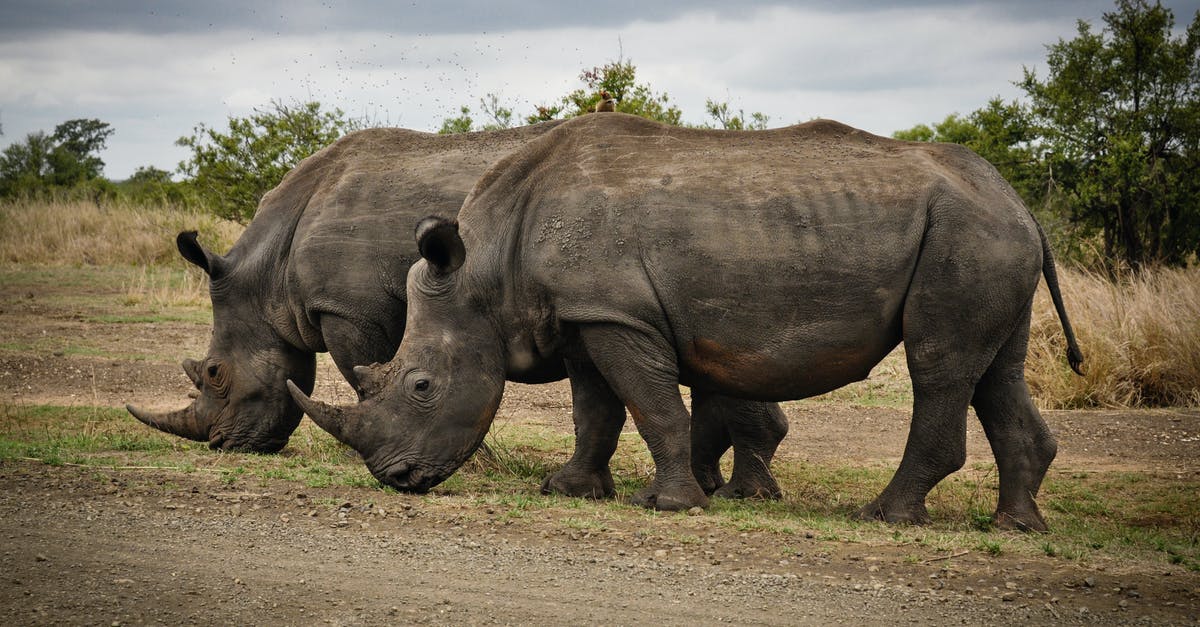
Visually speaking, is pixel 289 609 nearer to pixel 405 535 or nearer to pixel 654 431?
pixel 405 535

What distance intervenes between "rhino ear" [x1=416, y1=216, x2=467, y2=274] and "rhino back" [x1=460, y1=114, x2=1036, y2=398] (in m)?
0.24

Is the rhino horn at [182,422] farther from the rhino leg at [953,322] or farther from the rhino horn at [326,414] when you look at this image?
the rhino leg at [953,322]

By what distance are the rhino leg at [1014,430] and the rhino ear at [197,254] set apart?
5.50m

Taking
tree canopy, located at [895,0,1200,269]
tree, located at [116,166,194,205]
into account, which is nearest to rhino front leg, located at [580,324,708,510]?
tree canopy, located at [895,0,1200,269]

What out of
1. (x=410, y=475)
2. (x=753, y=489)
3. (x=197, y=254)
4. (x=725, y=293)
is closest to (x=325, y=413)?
(x=410, y=475)

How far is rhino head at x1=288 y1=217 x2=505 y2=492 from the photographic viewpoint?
7.72 metres

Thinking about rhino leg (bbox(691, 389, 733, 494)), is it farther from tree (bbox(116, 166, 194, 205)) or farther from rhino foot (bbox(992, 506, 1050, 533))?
tree (bbox(116, 166, 194, 205))

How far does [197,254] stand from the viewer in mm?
9398

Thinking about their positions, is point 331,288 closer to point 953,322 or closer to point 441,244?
point 441,244

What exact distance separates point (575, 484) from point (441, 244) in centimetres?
176

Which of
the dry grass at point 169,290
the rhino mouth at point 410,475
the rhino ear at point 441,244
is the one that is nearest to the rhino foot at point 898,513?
the rhino mouth at point 410,475

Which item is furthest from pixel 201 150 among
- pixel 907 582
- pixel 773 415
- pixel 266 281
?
pixel 907 582

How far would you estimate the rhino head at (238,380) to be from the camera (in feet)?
31.3

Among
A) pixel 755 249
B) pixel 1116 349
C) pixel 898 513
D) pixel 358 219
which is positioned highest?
pixel 358 219
